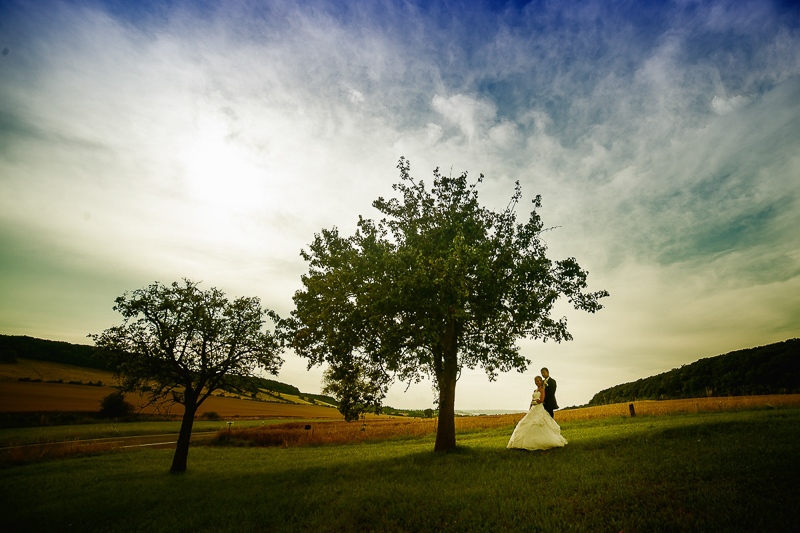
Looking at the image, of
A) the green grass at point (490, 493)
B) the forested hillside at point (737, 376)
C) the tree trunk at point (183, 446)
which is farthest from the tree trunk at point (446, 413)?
the forested hillside at point (737, 376)

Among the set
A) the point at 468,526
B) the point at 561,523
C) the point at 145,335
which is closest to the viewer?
the point at 561,523

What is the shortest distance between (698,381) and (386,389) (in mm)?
107160

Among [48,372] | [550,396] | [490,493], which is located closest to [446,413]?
[550,396]

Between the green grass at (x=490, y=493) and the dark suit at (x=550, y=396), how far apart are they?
1854 millimetres

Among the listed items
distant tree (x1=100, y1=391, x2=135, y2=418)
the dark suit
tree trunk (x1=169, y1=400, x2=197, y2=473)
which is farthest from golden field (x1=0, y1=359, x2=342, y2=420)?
the dark suit

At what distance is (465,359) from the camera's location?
64.1 ft

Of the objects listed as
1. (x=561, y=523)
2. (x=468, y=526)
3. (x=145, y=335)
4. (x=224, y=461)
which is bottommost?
(x=224, y=461)

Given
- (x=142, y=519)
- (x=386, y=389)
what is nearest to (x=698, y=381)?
(x=386, y=389)

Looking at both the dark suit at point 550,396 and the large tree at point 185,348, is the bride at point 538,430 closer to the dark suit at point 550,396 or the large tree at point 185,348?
the dark suit at point 550,396

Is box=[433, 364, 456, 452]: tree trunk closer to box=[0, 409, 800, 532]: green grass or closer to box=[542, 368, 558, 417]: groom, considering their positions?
box=[0, 409, 800, 532]: green grass

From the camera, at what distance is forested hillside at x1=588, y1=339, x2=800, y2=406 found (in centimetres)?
6462

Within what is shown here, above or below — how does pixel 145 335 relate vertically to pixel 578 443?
above

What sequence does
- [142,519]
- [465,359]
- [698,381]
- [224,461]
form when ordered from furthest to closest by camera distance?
→ [698,381] → [224,461] → [465,359] → [142,519]

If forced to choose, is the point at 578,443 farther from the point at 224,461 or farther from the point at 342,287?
the point at 224,461
